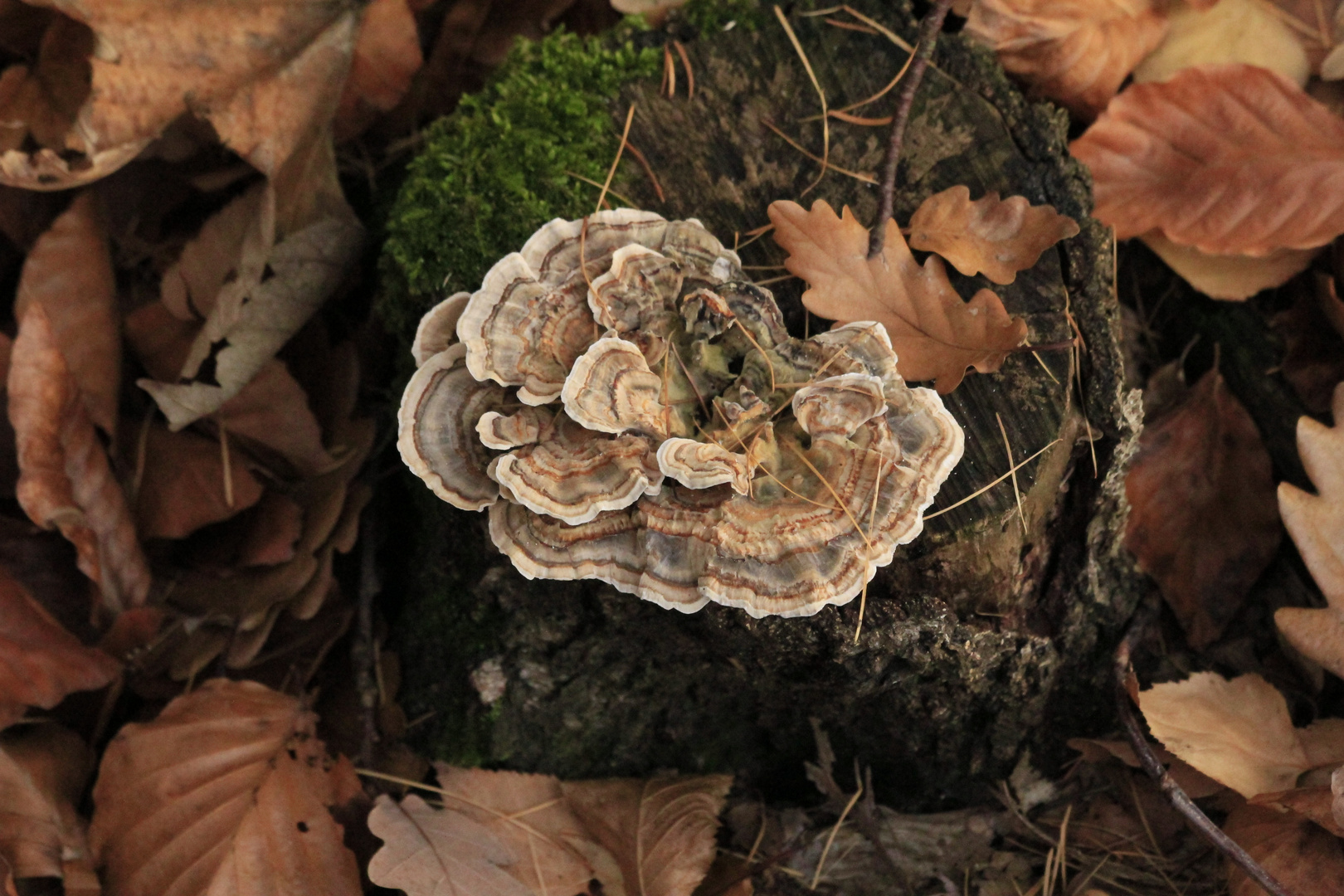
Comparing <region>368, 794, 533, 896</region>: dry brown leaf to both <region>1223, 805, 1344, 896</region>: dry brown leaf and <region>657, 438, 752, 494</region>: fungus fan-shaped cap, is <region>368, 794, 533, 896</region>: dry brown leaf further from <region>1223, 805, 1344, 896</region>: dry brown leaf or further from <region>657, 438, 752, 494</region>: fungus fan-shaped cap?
<region>1223, 805, 1344, 896</region>: dry brown leaf

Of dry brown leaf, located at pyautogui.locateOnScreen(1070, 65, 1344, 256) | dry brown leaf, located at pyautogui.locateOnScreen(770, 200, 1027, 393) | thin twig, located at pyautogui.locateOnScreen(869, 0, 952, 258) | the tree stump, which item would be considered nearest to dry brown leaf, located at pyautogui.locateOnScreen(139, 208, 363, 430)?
the tree stump

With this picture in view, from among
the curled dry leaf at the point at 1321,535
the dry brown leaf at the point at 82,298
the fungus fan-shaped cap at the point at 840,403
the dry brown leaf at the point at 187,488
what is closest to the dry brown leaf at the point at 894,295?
the fungus fan-shaped cap at the point at 840,403

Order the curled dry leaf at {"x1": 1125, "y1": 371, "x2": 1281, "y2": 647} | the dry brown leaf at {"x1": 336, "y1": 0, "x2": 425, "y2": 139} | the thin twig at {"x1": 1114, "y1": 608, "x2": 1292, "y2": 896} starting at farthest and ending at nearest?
the dry brown leaf at {"x1": 336, "y1": 0, "x2": 425, "y2": 139}, the curled dry leaf at {"x1": 1125, "y1": 371, "x2": 1281, "y2": 647}, the thin twig at {"x1": 1114, "y1": 608, "x2": 1292, "y2": 896}

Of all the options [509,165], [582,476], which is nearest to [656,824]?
[582,476]

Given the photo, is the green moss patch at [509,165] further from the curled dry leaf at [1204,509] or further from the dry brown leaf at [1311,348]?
the dry brown leaf at [1311,348]

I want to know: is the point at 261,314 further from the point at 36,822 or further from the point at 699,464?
the point at 699,464

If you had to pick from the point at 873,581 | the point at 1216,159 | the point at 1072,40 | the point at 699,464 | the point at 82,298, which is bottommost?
the point at 873,581
